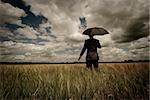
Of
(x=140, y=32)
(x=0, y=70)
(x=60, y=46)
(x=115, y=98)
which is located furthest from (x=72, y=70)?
(x=140, y=32)

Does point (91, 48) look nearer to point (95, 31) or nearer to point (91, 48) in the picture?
point (91, 48)

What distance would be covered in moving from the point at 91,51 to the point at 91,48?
0.04m

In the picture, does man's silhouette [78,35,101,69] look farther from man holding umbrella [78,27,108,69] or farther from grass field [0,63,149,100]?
grass field [0,63,149,100]

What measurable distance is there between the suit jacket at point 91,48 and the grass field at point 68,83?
184 mm

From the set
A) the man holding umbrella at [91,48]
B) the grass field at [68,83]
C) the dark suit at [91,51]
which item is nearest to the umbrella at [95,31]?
the man holding umbrella at [91,48]

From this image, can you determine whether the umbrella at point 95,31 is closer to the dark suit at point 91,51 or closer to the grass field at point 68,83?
the dark suit at point 91,51

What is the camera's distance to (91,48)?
3.77m

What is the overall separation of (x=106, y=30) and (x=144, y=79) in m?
0.79

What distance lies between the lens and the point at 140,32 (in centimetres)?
419

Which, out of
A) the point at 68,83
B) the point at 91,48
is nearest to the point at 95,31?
the point at 91,48

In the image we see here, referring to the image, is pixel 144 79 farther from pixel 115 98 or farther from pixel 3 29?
pixel 3 29

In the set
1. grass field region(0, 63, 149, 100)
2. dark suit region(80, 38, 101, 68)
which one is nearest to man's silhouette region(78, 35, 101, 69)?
dark suit region(80, 38, 101, 68)

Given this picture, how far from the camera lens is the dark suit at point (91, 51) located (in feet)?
12.3

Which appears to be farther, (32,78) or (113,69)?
(113,69)
